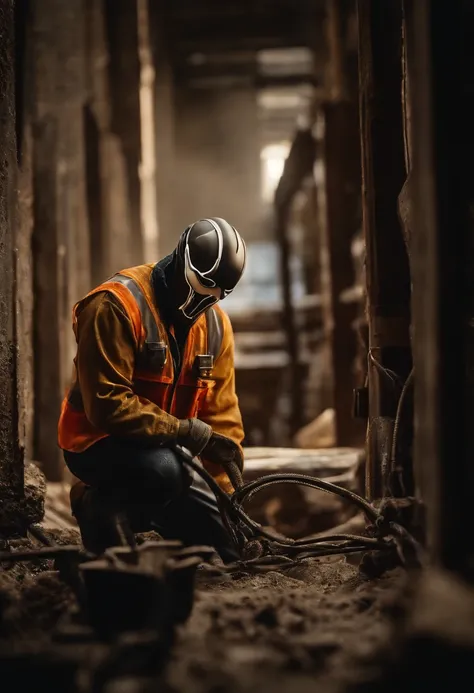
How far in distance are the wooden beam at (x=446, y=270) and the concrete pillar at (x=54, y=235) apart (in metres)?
3.75

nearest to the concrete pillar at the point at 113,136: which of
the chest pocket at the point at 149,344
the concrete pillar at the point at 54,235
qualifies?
the concrete pillar at the point at 54,235

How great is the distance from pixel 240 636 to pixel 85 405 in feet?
5.01

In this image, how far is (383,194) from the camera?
4094 mm

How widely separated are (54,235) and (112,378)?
301 cm

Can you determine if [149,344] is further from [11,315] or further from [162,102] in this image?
[162,102]

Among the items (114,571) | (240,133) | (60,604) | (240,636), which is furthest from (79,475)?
(240,133)

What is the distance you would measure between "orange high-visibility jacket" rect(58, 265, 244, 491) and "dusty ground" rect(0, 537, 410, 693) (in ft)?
2.61

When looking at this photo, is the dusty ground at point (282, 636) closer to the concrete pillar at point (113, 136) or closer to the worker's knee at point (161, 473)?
the worker's knee at point (161, 473)

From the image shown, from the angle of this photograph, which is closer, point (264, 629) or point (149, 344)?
point (264, 629)

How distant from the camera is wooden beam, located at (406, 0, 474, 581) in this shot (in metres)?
2.66

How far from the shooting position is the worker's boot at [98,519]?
3.70m

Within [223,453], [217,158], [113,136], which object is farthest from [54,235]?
[217,158]

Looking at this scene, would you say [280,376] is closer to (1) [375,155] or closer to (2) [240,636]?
(1) [375,155]

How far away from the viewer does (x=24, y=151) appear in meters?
4.41
